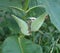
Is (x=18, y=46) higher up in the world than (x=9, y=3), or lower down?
lower down

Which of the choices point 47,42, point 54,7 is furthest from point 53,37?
point 54,7

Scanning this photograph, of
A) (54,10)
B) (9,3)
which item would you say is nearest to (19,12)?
(9,3)

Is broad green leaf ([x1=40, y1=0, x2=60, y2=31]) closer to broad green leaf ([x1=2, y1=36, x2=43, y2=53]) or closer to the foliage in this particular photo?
the foliage

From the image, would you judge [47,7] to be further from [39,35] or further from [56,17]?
[39,35]

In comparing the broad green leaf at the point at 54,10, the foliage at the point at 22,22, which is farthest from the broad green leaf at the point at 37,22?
the broad green leaf at the point at 54,10

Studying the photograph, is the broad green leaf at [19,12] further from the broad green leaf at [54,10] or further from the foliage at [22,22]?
the broad green leaf at [54,10]

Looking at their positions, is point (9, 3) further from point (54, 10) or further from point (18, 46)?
point (54, 10)
